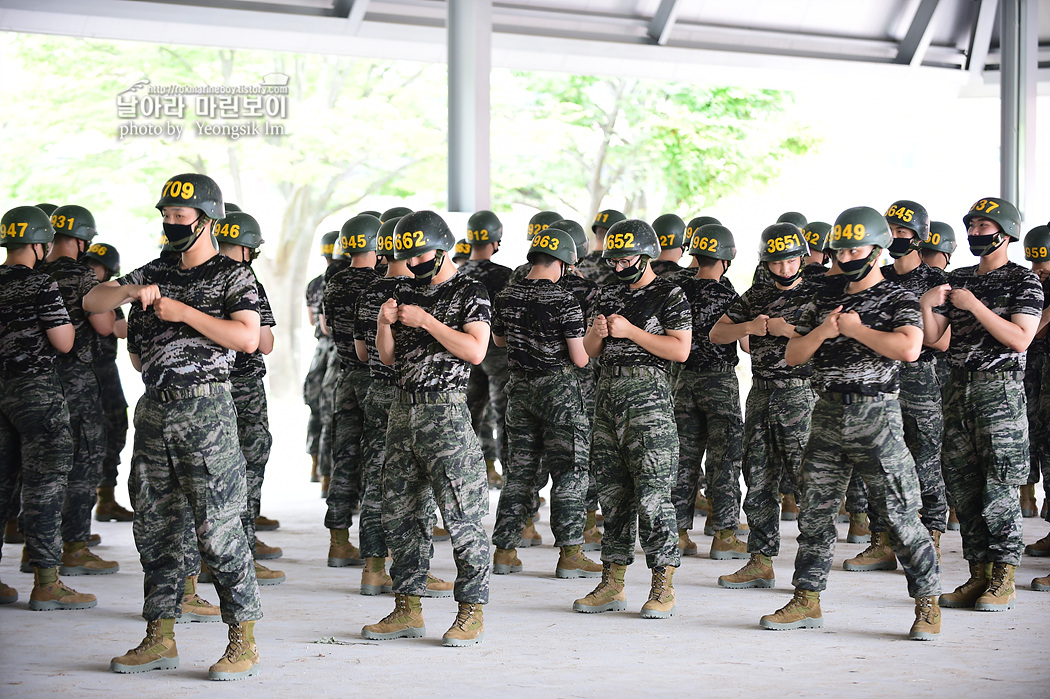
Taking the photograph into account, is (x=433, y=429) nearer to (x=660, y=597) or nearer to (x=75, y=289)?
(x=660, y=597)

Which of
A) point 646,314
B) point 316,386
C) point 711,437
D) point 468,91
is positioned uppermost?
point 468,91

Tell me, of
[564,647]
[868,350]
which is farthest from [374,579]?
[868,350]

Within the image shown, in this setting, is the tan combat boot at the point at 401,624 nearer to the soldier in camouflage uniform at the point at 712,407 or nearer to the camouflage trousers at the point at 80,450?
the soldier in camouflage uniform at the point at 712,407

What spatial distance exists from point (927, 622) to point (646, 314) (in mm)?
2143

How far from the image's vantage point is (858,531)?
846 centimetres

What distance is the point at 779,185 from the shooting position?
21.4 m

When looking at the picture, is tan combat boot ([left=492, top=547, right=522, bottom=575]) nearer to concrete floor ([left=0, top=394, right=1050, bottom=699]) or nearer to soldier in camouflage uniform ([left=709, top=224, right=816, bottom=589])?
concrete floor ([left=0, top=394, right=1050, bottom=699])

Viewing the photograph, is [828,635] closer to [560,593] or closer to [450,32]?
[560,593]

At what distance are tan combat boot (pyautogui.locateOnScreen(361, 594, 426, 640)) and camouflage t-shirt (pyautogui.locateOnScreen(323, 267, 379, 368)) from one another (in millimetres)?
1982

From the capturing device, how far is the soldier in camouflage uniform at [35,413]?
6543mm

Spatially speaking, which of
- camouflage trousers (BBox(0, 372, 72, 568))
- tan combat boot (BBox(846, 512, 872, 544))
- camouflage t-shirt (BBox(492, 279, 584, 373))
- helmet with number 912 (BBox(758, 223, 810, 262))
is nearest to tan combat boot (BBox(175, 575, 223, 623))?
camouflage trousers (BBox(0, 372, 72, 568))

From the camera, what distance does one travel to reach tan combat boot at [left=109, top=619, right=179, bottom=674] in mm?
5242

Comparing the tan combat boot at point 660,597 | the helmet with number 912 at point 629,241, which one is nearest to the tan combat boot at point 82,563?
the tan combat boot at point 660,597

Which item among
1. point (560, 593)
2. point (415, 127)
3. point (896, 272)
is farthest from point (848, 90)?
point (560, 593)
